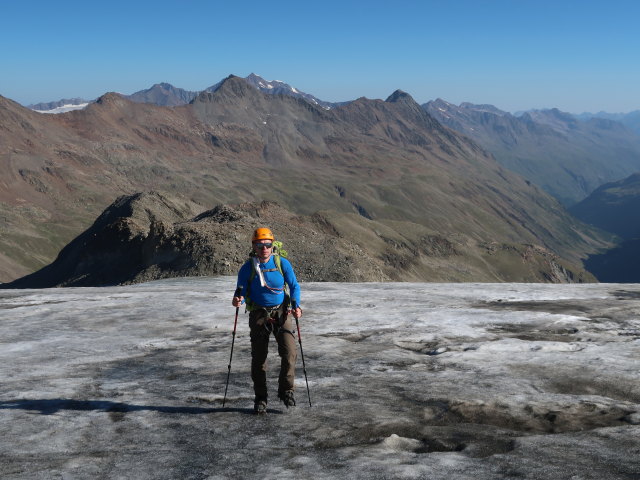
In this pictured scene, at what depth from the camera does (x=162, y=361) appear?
523 inches

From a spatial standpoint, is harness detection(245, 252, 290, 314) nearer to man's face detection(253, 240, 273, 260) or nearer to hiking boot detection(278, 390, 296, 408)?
man's face detection(253, 240, 273, 260)

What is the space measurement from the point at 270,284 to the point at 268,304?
33 centimetres

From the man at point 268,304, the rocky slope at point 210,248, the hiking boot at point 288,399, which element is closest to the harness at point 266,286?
Result: the man at point 268,304

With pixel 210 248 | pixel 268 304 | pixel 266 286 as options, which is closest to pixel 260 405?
pixel 268 304

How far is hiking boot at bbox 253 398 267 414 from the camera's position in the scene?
9500mm

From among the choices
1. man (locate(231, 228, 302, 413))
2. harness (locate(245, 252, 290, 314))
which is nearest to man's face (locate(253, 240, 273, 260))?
man (locate(231, 228, 302, 413))

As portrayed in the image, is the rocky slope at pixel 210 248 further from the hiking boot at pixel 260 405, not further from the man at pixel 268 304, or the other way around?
the hiking boot at pixel 260 405

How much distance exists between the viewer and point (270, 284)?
1002 centimetres

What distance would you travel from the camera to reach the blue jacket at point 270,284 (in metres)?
9.99

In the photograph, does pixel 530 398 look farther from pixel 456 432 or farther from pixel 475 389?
pixel 456 432

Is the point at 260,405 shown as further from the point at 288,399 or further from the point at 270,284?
the point at 270,284

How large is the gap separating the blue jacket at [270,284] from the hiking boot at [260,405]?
1502 mm

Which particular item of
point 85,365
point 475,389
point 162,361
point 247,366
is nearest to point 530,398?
point 475,389

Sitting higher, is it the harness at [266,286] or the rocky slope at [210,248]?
the rocky slope at [210,248]
